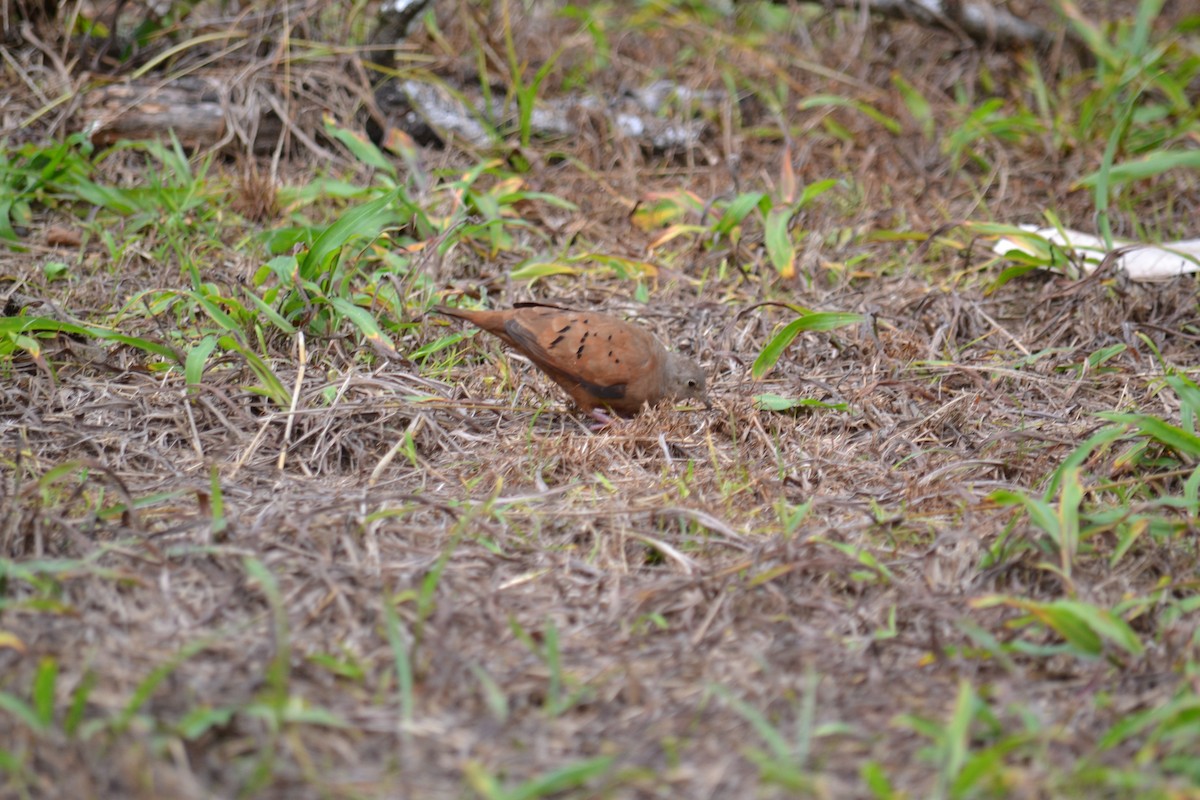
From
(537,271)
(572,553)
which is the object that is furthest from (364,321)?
(572,553)

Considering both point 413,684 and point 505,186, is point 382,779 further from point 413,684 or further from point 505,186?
point 505,186

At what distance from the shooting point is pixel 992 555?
288cm

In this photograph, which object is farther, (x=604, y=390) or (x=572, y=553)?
(x=604, y=390)

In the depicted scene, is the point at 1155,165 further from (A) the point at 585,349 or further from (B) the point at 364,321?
(B) the point at 364,321

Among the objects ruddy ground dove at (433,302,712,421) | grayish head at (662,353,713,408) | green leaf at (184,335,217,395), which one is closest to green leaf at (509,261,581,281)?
ruddy ground dove at (433,302,712,421)

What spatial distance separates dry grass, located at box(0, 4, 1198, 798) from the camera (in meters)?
2.21

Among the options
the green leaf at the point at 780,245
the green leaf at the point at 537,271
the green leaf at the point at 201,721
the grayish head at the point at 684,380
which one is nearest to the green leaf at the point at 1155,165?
Answer: the green leaf at the point at 780,245

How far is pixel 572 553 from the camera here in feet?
9.87

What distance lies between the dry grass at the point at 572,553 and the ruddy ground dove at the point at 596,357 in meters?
0.12

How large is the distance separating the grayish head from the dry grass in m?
0.08

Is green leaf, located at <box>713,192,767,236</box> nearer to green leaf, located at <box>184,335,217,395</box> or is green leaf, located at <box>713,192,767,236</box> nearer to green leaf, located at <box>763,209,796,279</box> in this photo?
green leaf, located at <box>763,209,796,279</box>

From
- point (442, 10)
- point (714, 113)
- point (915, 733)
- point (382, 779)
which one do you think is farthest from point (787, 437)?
point (442, 10)

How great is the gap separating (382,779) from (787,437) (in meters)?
2.12

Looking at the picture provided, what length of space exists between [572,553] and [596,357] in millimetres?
1016
